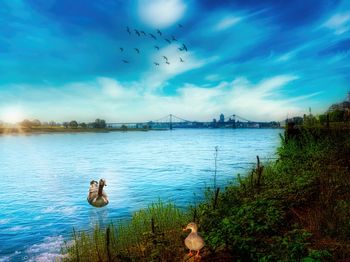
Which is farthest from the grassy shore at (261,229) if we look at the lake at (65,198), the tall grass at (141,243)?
the lake at (65,198)

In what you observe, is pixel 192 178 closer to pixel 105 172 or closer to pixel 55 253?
pixel 105 172

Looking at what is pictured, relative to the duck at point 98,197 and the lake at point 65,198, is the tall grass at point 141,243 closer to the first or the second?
the lake at point 65,198

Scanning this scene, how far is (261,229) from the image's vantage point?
9273 millimetres

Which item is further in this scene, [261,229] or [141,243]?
[141,243]

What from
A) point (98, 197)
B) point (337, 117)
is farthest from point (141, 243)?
point (337, 117)

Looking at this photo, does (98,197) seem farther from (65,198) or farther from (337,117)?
(337,117)

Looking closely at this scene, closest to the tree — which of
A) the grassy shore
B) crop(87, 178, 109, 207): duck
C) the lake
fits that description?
the lake

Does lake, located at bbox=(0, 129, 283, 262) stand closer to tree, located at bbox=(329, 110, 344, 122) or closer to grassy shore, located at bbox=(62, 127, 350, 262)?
grassy shore, located at bbox=(62, 127, 350, 262)

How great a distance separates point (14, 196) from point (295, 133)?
21.5m

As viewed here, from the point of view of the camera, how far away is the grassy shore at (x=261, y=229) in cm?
Answer: 809

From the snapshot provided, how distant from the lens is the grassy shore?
318 inches

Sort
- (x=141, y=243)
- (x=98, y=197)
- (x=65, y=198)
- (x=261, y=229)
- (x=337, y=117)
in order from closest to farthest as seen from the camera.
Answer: (x=261, y=229), (x=141, y=243), (x=98, y=197), (x=65, y=198), (x=337, y=117)

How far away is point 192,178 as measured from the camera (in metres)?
34.5

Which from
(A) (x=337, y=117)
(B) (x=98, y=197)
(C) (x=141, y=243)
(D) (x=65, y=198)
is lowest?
(D) (x=65, y=198)
